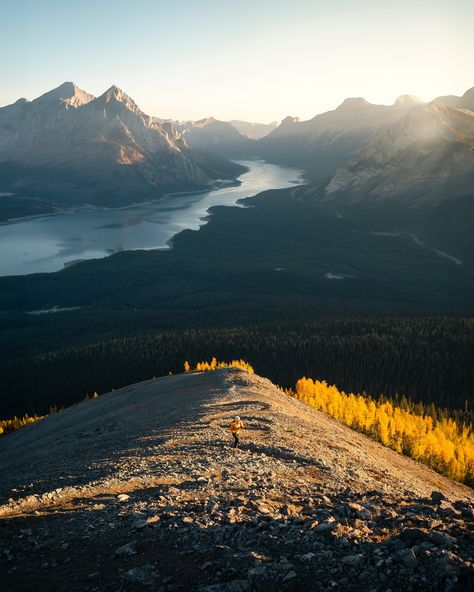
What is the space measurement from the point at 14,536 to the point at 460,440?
235ft

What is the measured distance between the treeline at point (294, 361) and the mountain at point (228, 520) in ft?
279

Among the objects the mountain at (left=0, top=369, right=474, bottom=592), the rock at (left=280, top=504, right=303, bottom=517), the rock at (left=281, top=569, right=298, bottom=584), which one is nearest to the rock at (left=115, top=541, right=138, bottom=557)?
the mountain at (left=0, top=369, right=474, bottom=592)

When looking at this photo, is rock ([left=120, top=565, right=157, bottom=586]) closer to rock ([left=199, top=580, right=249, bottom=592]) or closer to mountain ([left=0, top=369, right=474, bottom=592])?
mountain ([left=0, top=369, right=474, bottom=592])

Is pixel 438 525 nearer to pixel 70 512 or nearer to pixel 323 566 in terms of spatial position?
pixel 323 566

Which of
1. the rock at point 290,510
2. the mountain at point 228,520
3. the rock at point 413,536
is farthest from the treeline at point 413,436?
the rock at point 413,536

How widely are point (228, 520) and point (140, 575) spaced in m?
5.09

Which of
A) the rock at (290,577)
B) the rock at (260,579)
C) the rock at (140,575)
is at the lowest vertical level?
the rock at (290,577)

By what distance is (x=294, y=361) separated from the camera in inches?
5433

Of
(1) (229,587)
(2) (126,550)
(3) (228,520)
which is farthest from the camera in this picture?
(3) (228,520)

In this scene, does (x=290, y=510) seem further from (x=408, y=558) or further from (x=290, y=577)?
(x=408, y=558)

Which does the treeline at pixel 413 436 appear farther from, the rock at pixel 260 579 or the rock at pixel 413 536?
the rock at pixel 260 579

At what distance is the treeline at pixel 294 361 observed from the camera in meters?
128

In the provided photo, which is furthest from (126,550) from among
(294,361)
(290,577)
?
(294,361)

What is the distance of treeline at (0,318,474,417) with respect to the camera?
128250mm
